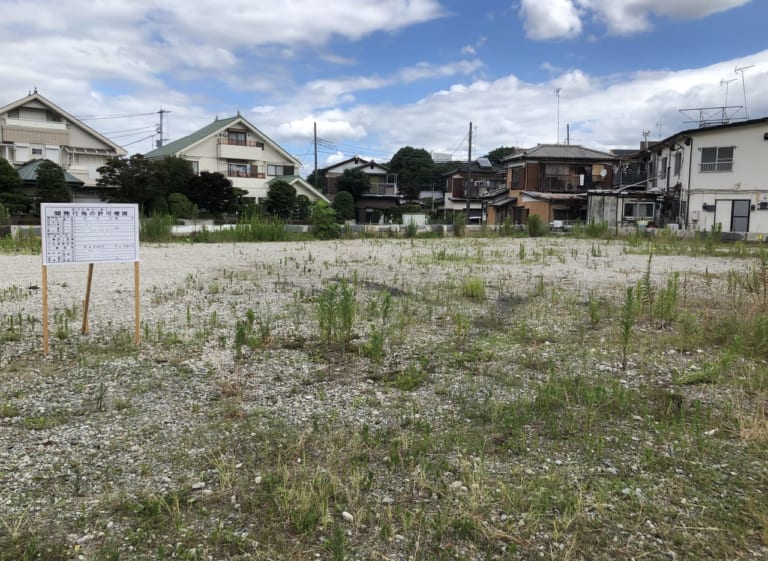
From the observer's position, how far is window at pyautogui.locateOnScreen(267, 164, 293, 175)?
1494 inches

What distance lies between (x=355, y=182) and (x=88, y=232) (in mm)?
36441

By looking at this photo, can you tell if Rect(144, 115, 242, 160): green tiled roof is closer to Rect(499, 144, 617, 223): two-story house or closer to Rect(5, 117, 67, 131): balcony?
Rect(5, 117, 67, 131): balcony

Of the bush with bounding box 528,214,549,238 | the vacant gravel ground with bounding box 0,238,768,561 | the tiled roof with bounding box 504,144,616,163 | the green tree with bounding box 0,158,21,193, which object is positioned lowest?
the vacant gravel ground with bounding box 0,238,768,561

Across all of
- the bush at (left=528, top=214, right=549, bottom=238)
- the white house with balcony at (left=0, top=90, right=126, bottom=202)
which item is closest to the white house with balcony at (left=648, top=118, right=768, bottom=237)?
the bush at (left=528, top=214, right=549, bottom=238)

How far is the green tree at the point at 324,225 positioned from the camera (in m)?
16.3

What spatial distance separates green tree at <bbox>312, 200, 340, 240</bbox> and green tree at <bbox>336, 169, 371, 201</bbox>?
24.0 m

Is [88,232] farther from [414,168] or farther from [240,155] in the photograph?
[414,168]

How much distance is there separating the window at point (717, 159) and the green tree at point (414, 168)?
100.0 feet

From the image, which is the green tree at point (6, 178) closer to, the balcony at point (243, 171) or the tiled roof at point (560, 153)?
the balcony at point (243, 171)

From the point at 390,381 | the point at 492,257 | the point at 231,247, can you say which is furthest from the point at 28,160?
the point at 390,381

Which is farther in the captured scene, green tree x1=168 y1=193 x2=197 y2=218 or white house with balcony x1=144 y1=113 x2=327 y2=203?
white house with balcony x1=144 y1=113 x2=327 y2=203

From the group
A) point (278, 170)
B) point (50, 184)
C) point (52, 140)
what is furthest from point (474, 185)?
point (50, 184)

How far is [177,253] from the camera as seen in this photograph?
1154 cm

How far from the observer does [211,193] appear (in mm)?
26688
